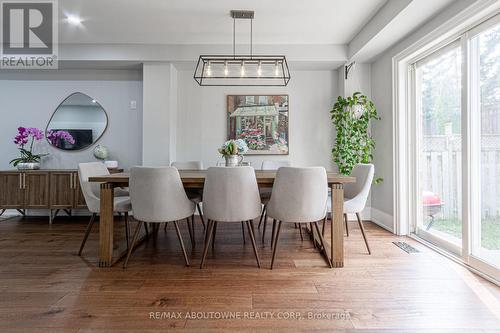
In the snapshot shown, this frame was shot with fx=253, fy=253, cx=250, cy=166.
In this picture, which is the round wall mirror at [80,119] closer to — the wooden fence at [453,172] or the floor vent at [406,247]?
the floor vent at [406,247]

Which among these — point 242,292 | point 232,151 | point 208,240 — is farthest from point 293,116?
point 242,292

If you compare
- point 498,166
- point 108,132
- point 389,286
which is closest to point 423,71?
point 498,166

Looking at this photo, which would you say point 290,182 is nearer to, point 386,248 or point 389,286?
point 389,286

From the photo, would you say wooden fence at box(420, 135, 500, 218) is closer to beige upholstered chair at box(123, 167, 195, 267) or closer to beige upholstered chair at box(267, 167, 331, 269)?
beige upholstered chair at box(267, 167, 331, 269)

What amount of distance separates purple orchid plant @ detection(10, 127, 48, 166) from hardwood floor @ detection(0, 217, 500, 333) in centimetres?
172

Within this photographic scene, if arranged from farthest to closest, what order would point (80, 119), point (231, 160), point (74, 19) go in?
point (80, 119) → point (74, 19) → point (231, 160)

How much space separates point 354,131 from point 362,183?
3.71 ft

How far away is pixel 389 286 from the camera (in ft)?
5.99

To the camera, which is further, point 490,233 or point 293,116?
point 293,116

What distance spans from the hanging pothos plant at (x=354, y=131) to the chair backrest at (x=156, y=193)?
228 cm

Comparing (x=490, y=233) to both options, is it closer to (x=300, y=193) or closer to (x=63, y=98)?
(x=300, y=193)

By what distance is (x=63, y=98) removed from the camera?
13.3 feet

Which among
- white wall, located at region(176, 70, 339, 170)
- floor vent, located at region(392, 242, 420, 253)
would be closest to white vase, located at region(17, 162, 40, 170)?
white wall, located at region(176, 70, 339, 170)

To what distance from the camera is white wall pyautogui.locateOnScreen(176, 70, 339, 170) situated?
3.96 metres
